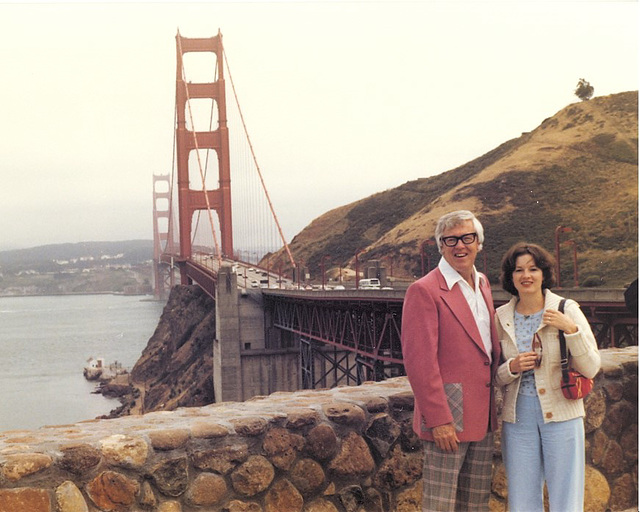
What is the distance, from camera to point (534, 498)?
331 cm

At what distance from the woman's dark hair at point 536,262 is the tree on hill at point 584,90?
2963 inches

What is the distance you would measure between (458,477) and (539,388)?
1.67 ft

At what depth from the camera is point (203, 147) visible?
5881cm

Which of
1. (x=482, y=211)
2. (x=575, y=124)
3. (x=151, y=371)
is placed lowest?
(x=151, y=371)

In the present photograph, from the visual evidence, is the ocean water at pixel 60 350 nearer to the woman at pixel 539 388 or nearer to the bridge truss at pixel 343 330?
the bridge truss at pixel 343 330

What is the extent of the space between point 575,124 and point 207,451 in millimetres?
68435

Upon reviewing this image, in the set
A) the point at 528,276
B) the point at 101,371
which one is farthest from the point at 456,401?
the point at 101,371

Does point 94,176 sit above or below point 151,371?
above

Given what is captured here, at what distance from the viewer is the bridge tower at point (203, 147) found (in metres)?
55.8

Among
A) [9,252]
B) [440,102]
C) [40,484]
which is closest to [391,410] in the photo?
[40,484]

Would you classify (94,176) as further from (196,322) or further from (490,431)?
(490,431)

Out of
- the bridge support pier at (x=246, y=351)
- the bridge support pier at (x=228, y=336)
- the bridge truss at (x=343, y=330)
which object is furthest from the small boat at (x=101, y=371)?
the bridge truss at (x=343, y=330)

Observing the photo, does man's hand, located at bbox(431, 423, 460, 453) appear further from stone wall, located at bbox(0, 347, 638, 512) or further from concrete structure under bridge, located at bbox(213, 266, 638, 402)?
concrete structure under bridge, located at bbox(213, 266, 638, 402)

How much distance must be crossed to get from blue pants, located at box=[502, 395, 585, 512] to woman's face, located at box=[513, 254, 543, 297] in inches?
16.9
